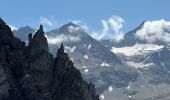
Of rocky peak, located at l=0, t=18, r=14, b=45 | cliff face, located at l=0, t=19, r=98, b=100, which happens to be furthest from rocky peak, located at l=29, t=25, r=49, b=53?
rocky peak, located at l=0, t=18, r=14, b=45

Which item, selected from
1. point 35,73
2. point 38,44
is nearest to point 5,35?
point 38,44

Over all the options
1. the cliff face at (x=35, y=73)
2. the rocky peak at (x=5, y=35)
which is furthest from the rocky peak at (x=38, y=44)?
the rocky peak at (x=5, y=35)

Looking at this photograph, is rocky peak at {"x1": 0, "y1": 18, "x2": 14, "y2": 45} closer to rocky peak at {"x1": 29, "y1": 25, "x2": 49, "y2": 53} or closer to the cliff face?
the cliff face

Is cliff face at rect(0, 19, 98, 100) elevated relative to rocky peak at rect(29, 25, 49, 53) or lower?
lower

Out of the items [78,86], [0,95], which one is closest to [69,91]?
[78,86]

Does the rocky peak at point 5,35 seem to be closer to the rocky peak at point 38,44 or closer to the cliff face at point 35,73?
the cliff face at point 35,73

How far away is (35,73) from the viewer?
5472 inches

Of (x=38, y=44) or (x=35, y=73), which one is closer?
(x=35, y=73)

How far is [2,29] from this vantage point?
13875 centimetres

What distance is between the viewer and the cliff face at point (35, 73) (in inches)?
5049

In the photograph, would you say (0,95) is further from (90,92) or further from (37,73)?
(90,92)

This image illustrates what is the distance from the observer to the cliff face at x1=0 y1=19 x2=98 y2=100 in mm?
128250

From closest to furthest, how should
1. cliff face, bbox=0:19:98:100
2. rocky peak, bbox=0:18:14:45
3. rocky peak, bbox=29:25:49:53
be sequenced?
cliff face, bbox=0:19:98:100
rocky peak, bbox=0:18:14:45
rocky peak, bbox=29:25:49:53

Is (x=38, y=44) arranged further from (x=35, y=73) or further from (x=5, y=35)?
(x=5, y=35)
